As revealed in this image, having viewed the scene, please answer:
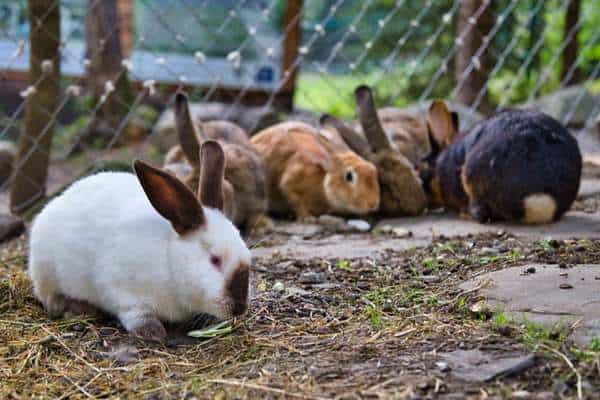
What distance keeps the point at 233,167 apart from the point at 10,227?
4.57 ft

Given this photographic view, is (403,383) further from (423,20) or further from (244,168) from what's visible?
(423,20)

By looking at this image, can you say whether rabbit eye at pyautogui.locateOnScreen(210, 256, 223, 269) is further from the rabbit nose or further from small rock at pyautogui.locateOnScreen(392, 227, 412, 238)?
small rock at pyautogui.locateOnScreen(392, 227, 412, 238)

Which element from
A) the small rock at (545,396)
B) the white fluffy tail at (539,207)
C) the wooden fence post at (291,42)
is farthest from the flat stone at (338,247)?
the wooden fence post at (291,42)

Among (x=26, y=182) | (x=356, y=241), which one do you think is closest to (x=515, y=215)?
(x=356, y=241)

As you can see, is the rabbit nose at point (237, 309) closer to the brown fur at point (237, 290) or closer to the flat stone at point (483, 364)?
the brown fur at point (237, 290)

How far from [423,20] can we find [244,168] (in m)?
4.75

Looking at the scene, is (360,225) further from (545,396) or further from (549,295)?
(545,396)

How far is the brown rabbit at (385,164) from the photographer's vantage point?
5.93 metres

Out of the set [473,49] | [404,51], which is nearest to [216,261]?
[473,49]

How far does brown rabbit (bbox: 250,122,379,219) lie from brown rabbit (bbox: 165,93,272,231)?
248 millimetres

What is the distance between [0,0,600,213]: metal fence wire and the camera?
7449 mm

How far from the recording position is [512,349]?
102 inches

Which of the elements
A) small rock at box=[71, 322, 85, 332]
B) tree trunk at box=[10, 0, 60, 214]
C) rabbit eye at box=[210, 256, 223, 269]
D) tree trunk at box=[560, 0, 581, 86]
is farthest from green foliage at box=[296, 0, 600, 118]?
rabbit eye at box=[210, 256, 223, 269]

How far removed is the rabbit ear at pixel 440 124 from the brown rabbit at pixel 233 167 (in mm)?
1278
